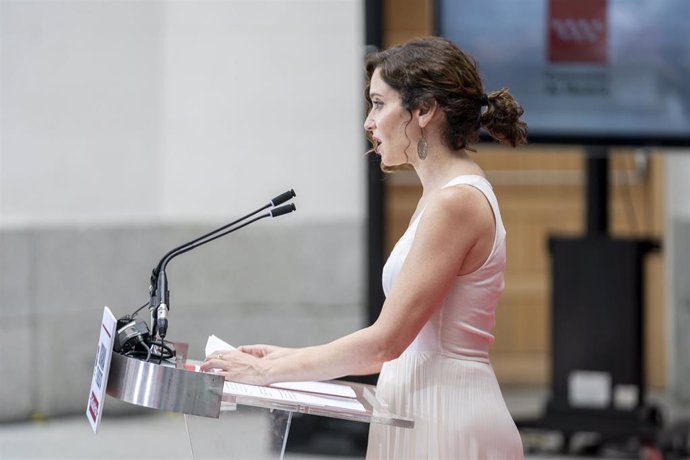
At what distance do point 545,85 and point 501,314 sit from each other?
2.21 metres

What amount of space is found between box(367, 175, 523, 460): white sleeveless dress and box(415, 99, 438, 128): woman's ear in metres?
0.12

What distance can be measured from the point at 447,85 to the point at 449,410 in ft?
1.89

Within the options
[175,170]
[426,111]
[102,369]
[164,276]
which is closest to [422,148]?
[426,111]

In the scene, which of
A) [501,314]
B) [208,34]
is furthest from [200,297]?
[501,314]

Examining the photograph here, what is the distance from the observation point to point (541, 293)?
6941mm

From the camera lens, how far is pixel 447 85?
84.1 inches

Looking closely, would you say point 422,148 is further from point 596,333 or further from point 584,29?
point 596,333

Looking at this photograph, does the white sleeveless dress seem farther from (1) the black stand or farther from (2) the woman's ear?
(1) the black stand

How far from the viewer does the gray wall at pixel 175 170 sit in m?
5.87

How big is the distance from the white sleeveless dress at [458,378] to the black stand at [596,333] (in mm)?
3043

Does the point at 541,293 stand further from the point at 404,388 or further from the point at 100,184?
the point at 404,388

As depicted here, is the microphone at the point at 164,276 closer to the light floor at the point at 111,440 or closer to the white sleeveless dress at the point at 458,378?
the white sleeveless dress at the point at 458,378

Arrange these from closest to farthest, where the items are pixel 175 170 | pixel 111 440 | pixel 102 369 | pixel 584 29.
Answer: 1. pixel 102 369
2. pixel 584 29
3. pixel 111 440
4. pixel 175 170

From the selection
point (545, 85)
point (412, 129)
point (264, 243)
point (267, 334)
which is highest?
point (545, 85)
